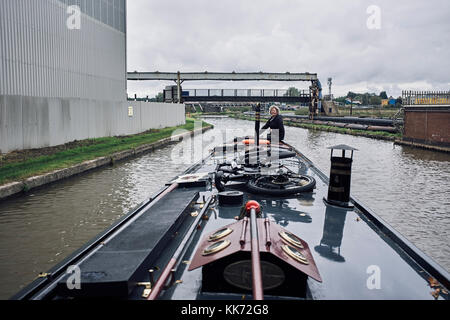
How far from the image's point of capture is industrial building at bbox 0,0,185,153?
42.2 feet

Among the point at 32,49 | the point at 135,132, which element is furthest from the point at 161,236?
the point at 135,132

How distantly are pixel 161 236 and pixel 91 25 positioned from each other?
17830mm

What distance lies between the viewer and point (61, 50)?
15906 mm

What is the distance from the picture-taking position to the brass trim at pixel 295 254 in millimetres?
2844

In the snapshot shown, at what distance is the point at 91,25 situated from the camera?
1867cm

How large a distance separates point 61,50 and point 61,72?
3.11 feet

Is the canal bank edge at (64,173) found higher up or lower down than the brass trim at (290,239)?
lower down

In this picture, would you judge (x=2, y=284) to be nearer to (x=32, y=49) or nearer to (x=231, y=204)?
(x=231, y=204)

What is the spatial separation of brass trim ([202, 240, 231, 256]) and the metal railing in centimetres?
2179

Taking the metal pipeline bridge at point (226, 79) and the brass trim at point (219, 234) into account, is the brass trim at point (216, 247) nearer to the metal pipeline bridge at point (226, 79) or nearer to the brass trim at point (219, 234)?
the brass trim at point (219, 234)

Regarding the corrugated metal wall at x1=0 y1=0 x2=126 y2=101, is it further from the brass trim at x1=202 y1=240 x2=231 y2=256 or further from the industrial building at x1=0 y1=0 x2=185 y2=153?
the brass trim at x1=202 y1=240 x2=231 y2=256
